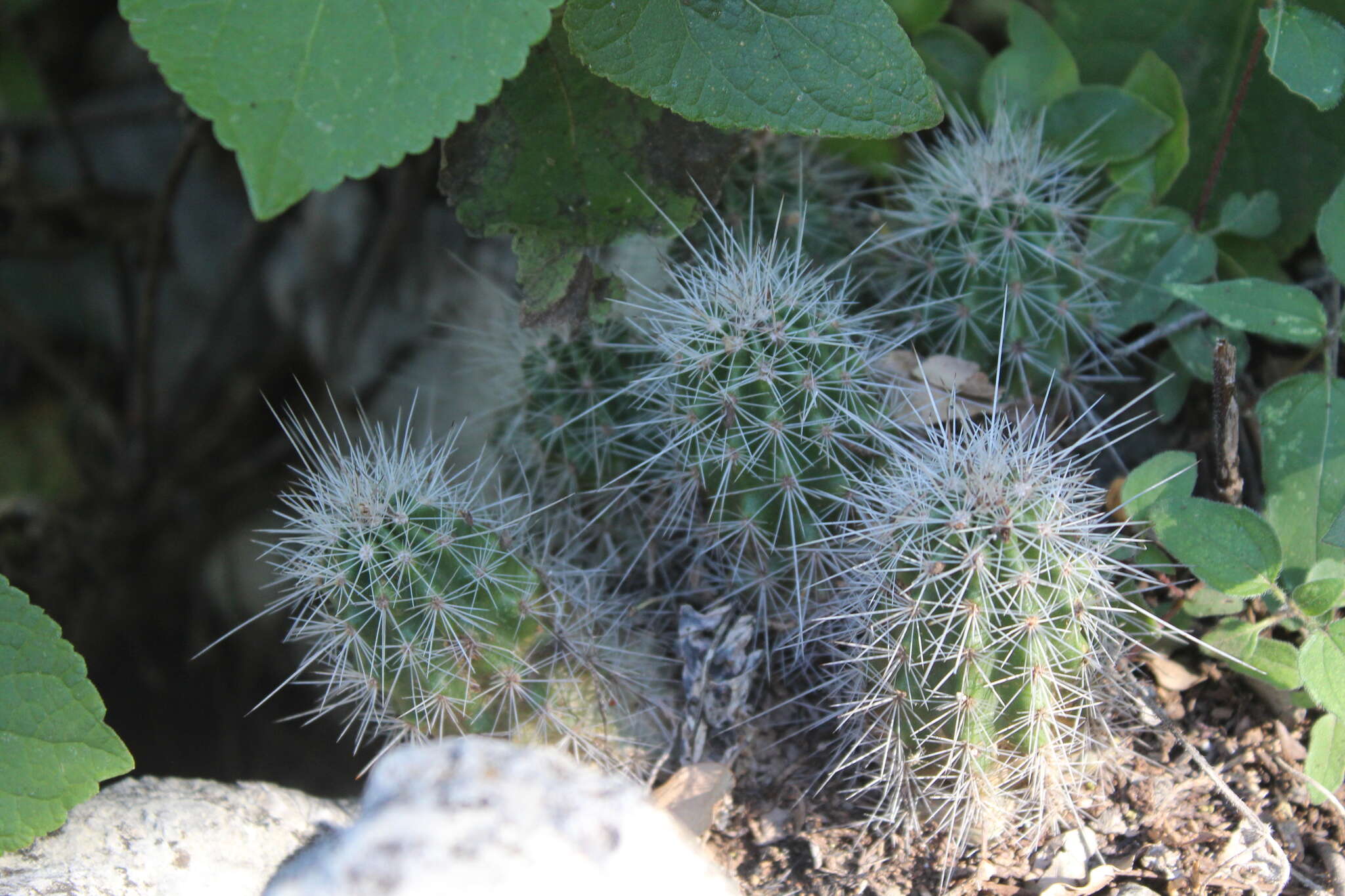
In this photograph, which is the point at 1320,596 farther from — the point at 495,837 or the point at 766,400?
the point at 495,837

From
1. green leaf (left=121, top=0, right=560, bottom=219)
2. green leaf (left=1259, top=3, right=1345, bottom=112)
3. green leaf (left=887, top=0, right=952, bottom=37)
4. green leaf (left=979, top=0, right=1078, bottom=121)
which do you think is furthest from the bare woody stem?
green leaf (left=121, top=0, right=560, bottom=219)

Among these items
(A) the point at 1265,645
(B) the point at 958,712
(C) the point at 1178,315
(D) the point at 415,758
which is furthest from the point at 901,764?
(C) the point at 1178,315

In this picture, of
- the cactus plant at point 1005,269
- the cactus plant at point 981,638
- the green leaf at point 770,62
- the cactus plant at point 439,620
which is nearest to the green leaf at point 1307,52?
the cactus plant at point 1005,269

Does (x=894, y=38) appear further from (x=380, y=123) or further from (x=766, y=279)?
(x=380, y=123)

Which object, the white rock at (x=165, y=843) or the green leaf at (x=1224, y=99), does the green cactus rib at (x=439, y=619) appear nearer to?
the white rock at (x=165, y=843)

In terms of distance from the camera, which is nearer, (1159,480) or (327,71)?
(327,71)

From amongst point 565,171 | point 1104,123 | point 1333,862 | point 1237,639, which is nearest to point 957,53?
point 1104,123
